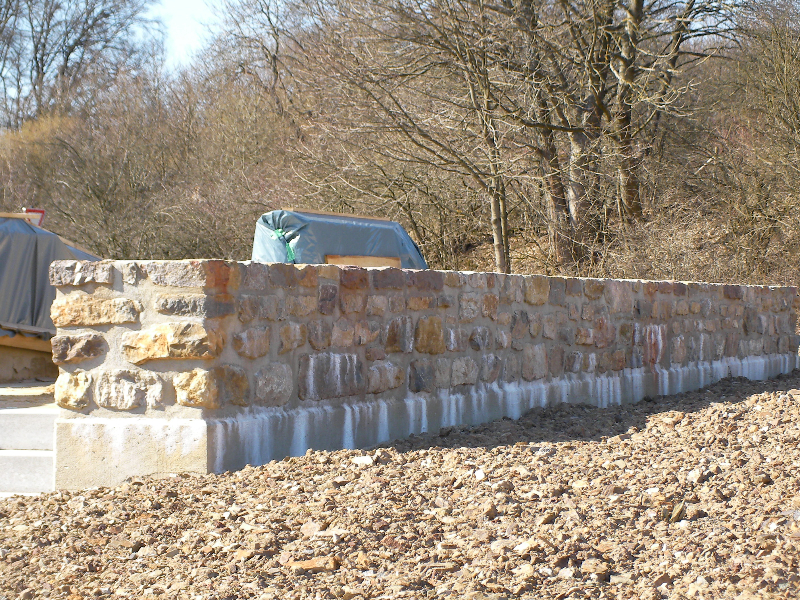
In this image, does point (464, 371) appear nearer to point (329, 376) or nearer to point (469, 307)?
point (469, 307)

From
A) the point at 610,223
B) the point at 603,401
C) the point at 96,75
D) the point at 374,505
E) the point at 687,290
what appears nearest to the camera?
the point at 374,505

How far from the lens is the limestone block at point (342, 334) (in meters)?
4.48

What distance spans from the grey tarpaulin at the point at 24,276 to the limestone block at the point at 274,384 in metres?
3.25

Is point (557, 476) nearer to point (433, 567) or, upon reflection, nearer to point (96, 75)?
point (433, 567)

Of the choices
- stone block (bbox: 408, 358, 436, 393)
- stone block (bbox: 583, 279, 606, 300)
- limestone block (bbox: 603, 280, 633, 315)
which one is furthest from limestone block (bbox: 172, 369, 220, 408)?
limestone block (bbox: 603, 280, 633, 315)

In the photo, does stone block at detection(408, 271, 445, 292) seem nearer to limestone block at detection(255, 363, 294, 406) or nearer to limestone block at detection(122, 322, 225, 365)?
limestone block at detection(255, 363, 294, 406)

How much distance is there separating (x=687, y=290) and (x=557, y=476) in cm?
410

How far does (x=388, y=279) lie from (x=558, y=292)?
1824 millimetres

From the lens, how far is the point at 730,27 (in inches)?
539

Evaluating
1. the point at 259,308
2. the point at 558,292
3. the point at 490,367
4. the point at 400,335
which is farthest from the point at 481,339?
the point at 259,308

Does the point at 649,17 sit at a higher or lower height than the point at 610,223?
higher

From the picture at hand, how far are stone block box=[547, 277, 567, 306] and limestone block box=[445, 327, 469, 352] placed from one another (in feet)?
3.24

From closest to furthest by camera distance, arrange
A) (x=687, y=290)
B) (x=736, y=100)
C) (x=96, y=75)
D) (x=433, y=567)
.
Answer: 1. (x=433, y=567)
2. (x=687, y=290)
3. (x=736, y=100)
4. (x=96, y=75)

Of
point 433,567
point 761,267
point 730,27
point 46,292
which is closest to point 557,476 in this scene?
point 433,567
